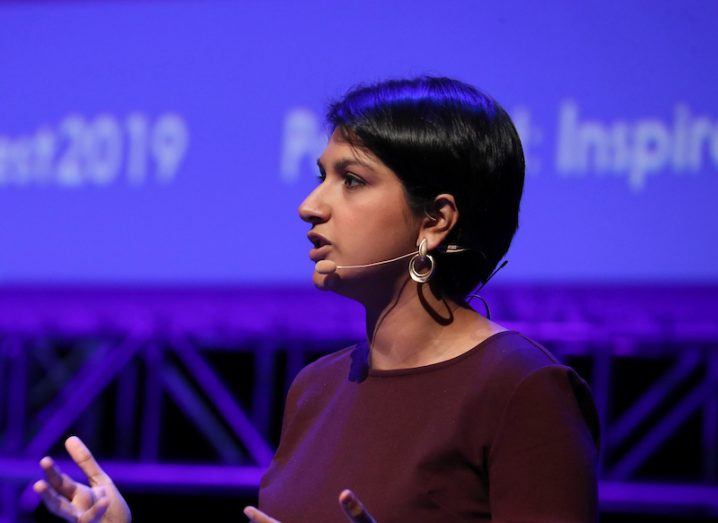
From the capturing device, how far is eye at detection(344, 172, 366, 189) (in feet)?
4.65

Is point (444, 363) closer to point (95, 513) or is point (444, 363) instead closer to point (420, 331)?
point (420, 331)

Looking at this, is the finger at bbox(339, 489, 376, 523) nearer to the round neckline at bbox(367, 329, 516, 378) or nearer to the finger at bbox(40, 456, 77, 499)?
the round neckline at bbox(367, 329, 516, 378)

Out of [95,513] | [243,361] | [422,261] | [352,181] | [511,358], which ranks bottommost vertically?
[243,361]

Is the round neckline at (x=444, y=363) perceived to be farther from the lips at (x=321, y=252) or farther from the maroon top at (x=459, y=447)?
the lips at (x=321, y=252)

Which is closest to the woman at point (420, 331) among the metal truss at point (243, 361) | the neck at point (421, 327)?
the neck at point (421, 327)

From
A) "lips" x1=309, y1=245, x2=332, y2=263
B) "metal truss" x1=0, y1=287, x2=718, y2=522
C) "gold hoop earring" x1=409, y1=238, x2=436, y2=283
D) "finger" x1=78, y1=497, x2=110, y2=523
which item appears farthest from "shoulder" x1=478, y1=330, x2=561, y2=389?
"metal truss" x1=0, y1=287, x2=718, y2=522

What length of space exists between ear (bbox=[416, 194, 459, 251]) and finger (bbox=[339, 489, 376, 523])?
428 millimetres

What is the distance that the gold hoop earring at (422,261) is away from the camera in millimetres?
1398

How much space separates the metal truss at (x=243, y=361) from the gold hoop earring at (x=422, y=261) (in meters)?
1.51

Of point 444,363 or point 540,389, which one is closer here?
point 540,389

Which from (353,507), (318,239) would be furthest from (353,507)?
(318,239)

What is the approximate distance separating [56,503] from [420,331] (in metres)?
0.54

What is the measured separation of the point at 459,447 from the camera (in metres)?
1.28

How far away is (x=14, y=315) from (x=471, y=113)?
2.41 metres
